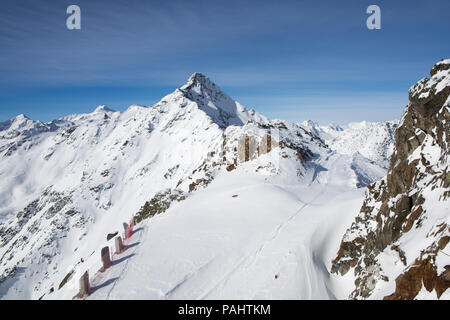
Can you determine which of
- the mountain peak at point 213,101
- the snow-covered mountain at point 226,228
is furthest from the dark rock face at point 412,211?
the mountain peak at point 213,101

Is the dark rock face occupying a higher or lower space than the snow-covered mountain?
higher

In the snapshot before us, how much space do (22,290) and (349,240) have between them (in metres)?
96.8

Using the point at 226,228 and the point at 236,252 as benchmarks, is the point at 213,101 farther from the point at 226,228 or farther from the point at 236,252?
the point at 236,252

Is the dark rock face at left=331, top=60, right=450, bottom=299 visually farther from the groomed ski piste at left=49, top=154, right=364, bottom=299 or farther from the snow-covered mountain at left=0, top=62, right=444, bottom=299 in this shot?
the snow-covered mountain at left=0, top=62, right=444, bottom=299

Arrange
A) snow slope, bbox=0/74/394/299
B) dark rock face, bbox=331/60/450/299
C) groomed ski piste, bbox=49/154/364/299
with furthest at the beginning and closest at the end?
snow slope, bbox=0/74/394/299 → groomed ski piste, bbox=49/154/364/299 → dark rock face, bbox=331/60/450/299

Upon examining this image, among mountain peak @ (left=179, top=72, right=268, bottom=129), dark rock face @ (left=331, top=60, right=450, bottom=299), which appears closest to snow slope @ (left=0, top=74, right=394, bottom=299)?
dark rock face @ (left=331, top=60, right=450, bottom=299)

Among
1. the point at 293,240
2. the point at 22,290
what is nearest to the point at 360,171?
the point at 293,240

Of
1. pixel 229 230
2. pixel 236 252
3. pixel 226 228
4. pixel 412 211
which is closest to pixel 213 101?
pixel 226 228

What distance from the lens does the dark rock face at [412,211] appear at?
753 centimetres

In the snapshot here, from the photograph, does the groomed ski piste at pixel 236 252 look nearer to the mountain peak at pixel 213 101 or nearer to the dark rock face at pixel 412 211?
the dark rock face at pixel 412 211

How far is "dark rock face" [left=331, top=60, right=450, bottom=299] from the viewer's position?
7531mm

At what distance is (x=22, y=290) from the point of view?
75.3 m
